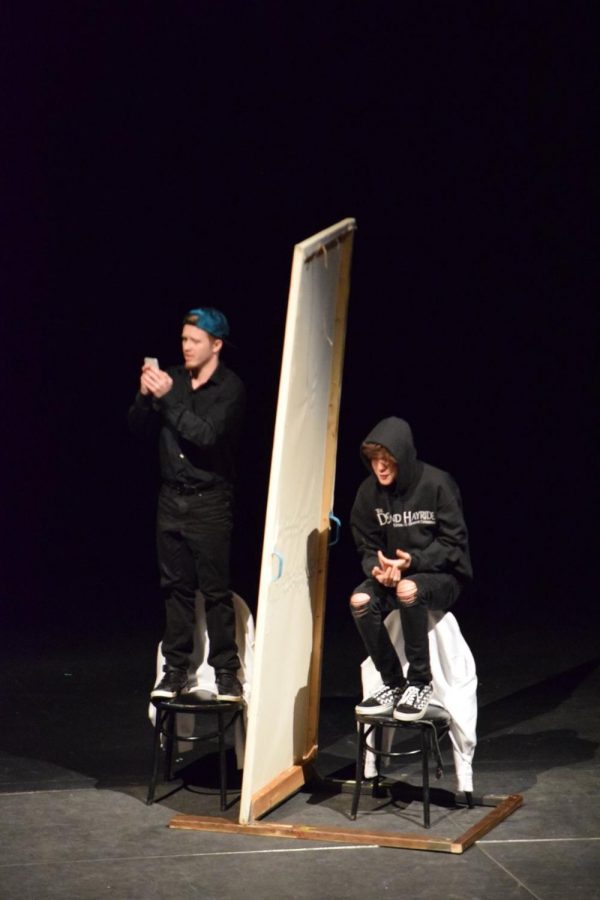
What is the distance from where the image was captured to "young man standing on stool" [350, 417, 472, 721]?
4.69 m

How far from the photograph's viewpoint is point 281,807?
190 inches

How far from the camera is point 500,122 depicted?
8203 mm

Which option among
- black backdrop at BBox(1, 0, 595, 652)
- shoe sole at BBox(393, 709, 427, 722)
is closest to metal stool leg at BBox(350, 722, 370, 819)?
shoe sole at BBox(393, 709, 427, 722)

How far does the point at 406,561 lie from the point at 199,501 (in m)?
0.70

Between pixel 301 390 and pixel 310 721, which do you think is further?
pixel 310 721

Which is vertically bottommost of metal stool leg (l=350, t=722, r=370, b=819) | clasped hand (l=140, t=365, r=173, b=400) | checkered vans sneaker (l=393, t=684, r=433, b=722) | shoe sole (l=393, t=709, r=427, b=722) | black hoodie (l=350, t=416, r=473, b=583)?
metal stool leg (l=350, t=722, r=370, b=819)

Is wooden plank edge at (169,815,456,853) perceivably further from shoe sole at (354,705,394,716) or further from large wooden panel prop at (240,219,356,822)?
shoe sole at (354,705,394,716)

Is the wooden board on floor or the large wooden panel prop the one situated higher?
the large wooden panel prop

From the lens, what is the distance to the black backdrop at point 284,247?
789 centimetres

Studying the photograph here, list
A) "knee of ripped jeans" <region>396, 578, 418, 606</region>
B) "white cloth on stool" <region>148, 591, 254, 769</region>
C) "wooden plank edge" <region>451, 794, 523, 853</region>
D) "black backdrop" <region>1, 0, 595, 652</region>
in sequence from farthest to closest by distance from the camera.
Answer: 1. "black backdrop" <region>1, 0, 595, 652</region>
2. "white cloth on stool" <region>148, 591, 254, 769</region>
3. "knee of ripped jeans" <region>396, 578, 418, 606</region>
4. "wooden plank edge" <region>451, 794, 523, 853</region>

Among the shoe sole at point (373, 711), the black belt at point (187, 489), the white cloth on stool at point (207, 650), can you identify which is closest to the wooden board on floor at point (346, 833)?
the shoe sole at point (373, 711)

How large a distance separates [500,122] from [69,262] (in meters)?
2.36

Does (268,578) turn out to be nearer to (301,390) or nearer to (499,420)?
(301,390)

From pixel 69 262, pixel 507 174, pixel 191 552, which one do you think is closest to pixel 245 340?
pixel 69 262
